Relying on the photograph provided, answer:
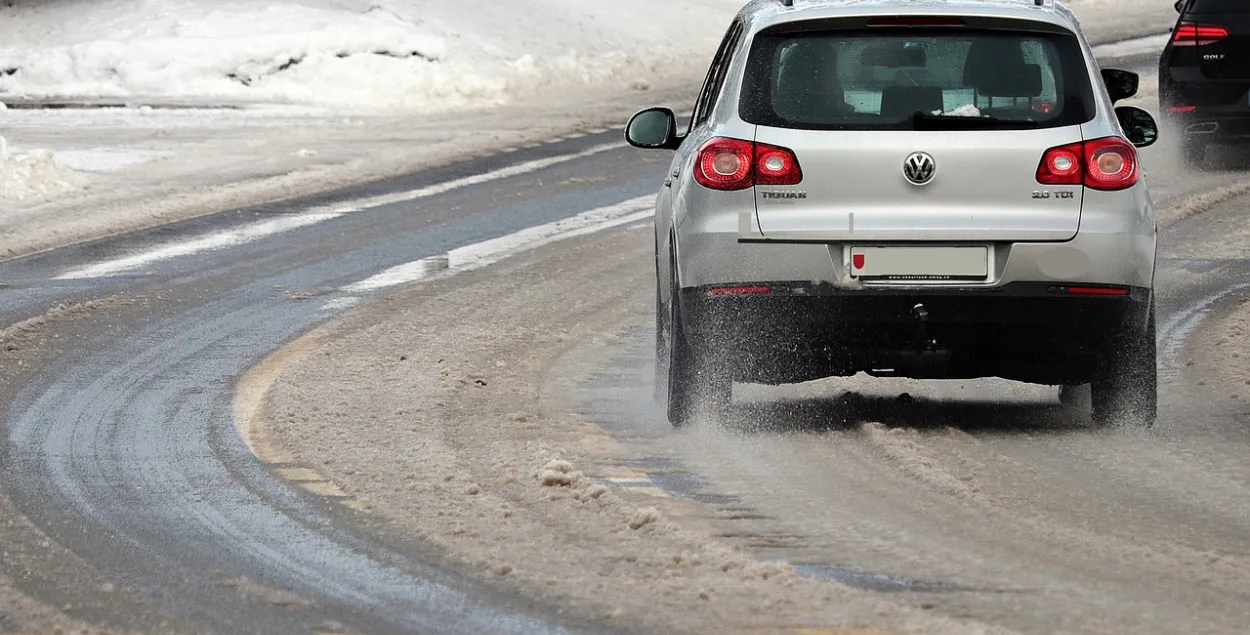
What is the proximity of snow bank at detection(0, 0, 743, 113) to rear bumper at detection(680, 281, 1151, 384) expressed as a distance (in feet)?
54.7

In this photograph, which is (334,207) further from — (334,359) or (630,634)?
(630,634)

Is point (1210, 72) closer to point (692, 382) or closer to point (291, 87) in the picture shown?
point (692, 382)

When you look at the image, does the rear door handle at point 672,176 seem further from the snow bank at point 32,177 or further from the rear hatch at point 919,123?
the snow bank at point 32,177

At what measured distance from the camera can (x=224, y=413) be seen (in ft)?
27.4

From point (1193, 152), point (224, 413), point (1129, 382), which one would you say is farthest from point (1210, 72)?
point (224, 413)

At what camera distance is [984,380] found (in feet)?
29.9

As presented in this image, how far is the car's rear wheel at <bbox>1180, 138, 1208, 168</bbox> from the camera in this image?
17656 millimetres

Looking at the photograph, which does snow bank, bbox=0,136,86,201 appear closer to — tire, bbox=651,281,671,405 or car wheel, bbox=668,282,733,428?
tire, bbox=651,281,671,405

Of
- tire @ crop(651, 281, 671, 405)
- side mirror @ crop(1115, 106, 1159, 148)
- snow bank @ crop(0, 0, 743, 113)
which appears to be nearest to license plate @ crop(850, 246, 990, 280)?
tire @ crop(651, 281, 671, 405)

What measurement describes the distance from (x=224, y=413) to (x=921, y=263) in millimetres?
2736

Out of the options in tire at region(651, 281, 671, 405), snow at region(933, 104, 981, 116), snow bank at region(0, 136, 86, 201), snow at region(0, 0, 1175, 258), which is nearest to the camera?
snow at region(933, 104, 981, 116)

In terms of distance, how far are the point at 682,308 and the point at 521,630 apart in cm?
275

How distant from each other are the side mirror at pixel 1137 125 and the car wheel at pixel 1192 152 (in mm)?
9239

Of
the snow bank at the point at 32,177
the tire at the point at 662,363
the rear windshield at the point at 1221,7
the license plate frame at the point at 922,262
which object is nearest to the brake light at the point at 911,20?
the license plate frame at the point at 922,262
